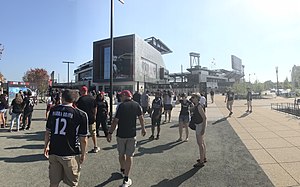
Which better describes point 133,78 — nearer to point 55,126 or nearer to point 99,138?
point 99,138

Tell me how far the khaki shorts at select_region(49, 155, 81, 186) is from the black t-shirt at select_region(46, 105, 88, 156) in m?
0.07

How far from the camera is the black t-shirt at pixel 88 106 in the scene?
6125 mm

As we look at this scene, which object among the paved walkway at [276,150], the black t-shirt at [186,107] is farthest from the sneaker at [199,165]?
the black t-shirt at [186,107]

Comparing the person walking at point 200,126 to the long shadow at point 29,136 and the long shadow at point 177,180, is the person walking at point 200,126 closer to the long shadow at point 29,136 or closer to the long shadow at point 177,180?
the long shadow at point 177,180

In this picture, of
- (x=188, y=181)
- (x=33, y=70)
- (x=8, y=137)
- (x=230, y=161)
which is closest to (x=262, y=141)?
(x=230, y=161)

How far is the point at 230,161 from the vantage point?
5.55 m

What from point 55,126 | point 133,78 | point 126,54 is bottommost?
point 55,126

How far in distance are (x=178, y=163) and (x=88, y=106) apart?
287cm

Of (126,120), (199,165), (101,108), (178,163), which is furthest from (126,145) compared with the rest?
(101,108)

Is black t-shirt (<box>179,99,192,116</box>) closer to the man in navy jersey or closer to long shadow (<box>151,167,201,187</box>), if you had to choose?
long shadow (<box>151,167,201,187</box>)

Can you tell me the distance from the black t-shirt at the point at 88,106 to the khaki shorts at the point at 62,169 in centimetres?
312

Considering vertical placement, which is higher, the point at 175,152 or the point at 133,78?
the point at 133,78

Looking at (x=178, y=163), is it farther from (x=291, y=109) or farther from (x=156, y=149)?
(x=291, y=109)

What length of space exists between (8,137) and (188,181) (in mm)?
7000
